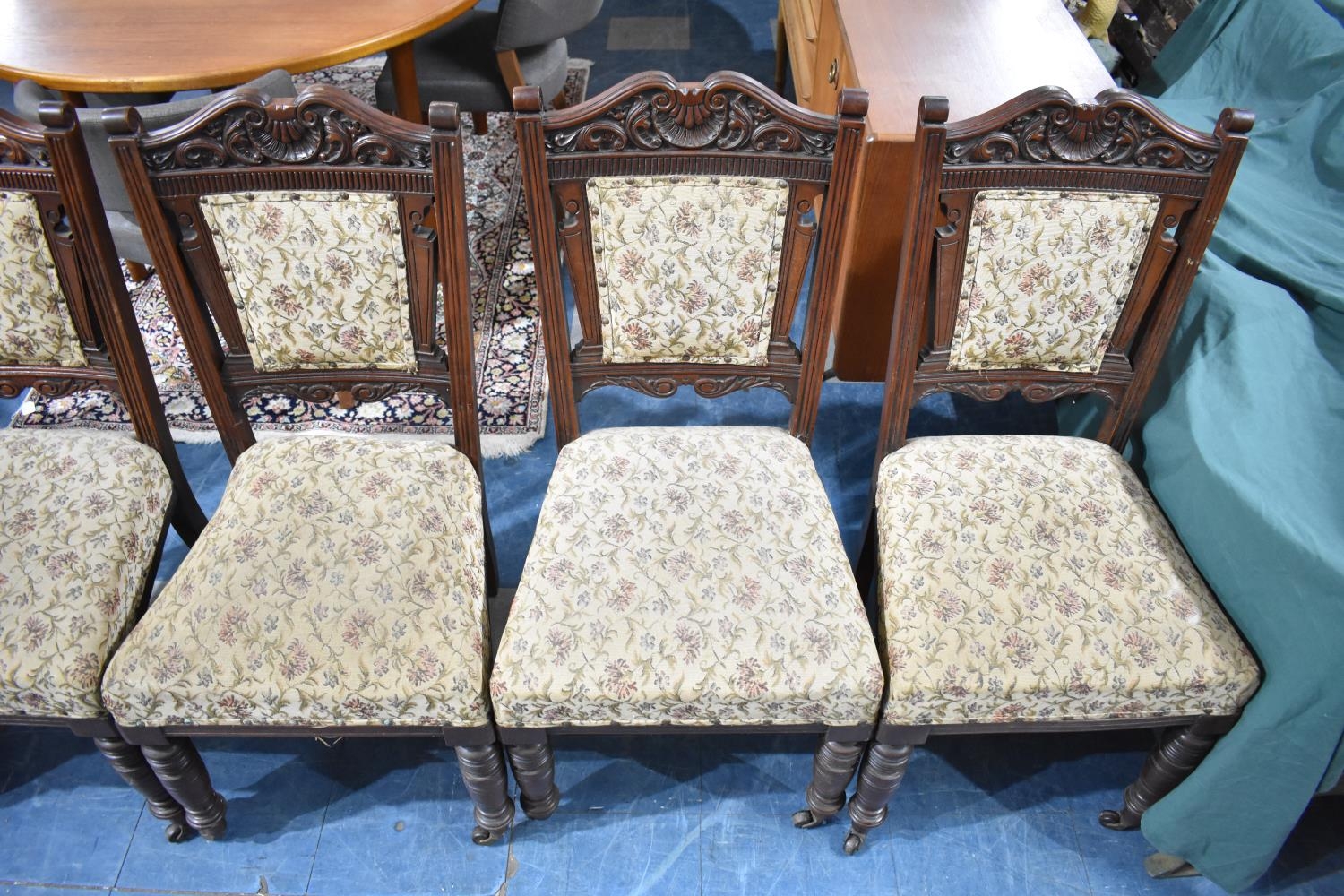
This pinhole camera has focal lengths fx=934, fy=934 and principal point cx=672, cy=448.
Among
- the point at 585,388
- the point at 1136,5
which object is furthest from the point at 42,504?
the point at 1136,5

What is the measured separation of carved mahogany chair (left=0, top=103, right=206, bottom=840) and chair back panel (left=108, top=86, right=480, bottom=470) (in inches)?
3.9

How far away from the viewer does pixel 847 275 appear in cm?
194

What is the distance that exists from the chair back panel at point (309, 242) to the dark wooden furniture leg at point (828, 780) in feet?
2.33

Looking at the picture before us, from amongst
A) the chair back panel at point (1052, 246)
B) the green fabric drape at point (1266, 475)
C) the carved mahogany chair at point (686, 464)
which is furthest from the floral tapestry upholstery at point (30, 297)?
the green fabric drape at point (1266, 475)

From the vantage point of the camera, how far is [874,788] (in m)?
1.35

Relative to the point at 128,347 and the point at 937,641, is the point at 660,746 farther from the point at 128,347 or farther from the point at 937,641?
the point at 128,347

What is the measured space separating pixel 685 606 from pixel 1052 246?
2.33ft

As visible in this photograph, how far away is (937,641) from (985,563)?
5.7 inches

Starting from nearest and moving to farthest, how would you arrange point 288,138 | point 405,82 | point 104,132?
point 288,138 → point 104,132 → point 405,82

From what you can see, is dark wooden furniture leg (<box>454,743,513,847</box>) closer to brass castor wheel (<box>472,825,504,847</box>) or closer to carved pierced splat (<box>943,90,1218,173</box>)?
brass castor wheel (<box>472,825,504,847</box>)

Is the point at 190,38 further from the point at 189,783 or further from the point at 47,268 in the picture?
the point at 189,783

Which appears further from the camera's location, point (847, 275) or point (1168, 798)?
point (847, 275)

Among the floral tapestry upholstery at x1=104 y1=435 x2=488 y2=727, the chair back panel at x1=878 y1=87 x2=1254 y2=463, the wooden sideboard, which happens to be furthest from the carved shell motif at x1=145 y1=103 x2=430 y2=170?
the wooden sideboard

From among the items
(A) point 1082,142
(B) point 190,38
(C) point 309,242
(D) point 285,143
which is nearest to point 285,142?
(D) point 285,143
